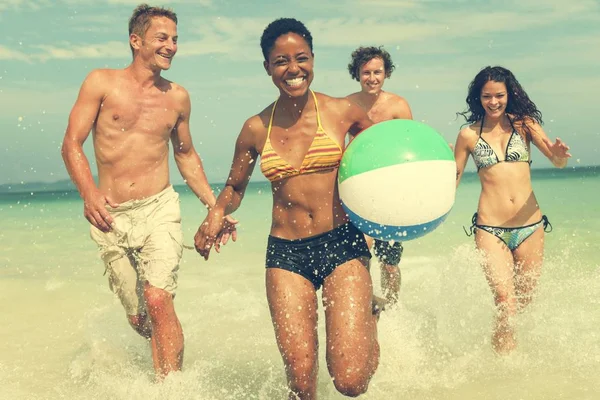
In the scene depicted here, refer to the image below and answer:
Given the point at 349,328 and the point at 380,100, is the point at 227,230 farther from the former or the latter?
the point at 380,100


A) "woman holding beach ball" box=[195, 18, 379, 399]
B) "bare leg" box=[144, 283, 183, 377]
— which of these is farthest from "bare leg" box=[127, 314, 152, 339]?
"woman holding beach ball" box=[195, 18, 379, 399]

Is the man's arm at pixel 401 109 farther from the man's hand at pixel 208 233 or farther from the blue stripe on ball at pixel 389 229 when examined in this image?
the man's hand at pixel 208 233

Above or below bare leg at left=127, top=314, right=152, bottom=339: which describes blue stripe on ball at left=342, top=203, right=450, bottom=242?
above

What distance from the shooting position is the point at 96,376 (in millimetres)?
6430

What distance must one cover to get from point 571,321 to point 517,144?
2.32m

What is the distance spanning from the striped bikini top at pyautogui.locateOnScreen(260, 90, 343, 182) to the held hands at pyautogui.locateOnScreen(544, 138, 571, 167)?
2493mm

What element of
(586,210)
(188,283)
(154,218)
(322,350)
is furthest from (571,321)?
(586,210)

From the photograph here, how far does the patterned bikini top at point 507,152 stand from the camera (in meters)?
6.36

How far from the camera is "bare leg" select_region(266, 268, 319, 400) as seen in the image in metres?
4.43

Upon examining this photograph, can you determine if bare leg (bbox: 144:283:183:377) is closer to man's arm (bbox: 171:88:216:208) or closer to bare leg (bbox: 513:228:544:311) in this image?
man's arm (bbox: 171:88:216:208)

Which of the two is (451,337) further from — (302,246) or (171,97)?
(171,97)

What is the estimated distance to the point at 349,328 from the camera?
14.6 ft

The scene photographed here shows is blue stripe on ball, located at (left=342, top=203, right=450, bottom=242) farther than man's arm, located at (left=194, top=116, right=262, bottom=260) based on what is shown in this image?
No

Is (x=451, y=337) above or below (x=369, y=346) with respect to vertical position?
below
